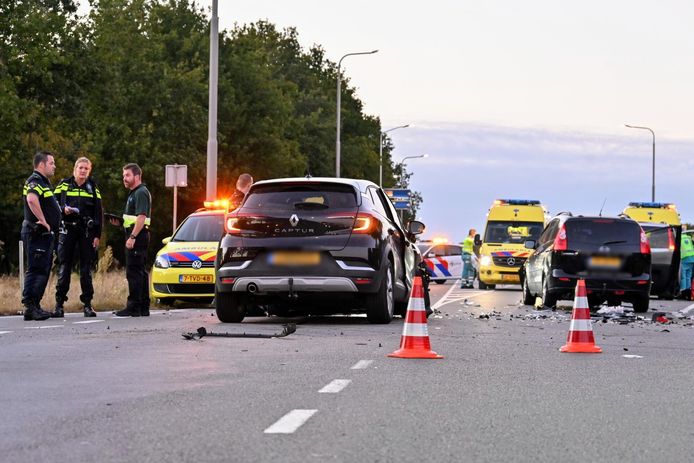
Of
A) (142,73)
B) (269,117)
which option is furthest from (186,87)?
(269,117)

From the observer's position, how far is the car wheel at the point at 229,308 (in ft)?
52.5

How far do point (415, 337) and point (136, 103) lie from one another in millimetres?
54428

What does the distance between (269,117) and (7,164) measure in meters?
24.2

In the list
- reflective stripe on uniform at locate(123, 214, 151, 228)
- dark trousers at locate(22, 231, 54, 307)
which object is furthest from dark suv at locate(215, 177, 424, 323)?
reflective stripe on uniform at locate(123, 214, 151, 228)

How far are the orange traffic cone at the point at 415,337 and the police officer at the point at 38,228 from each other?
20.4 ft

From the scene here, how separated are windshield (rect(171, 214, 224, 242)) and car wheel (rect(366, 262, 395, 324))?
646 centimetres

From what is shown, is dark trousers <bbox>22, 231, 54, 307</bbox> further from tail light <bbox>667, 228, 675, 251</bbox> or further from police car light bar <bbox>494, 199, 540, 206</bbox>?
police car light bar <bbox>494, 199, 540, 206</bbox>

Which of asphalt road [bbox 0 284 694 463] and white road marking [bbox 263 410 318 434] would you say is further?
white road marking [bbox 263 410 318 434]

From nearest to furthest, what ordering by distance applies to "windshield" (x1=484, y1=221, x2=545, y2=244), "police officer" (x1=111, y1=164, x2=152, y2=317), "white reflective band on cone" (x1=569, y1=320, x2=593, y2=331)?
"white reflective band on cone" (x1=569, y1=320, x2=593, y2=331) → "police officer" (x1=111, y1=164, x2=152, y2=317) → "windshield" (x1=484, y1=221, x2=545, y2=244)

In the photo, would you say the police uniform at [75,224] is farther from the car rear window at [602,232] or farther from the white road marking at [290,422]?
the white road marking at [290,422]

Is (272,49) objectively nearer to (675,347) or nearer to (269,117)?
(269,117)

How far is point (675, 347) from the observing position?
14.0m

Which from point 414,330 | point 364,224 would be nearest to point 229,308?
point 364,224

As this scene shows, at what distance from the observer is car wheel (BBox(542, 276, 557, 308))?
74.6 ft
